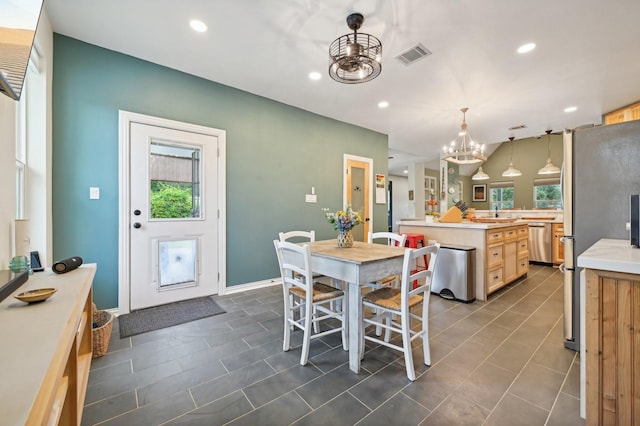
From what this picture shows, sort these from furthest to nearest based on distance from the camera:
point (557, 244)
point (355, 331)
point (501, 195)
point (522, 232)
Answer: point (501, 195) < point (557, 244) < point (522, 232) < point (355, 331)

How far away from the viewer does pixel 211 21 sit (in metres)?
2.35

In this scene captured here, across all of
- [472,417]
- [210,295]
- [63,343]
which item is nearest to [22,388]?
[63,343]

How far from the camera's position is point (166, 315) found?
279cm

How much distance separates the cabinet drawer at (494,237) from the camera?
11.0 feet

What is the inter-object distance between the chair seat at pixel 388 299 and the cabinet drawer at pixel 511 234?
2.51m

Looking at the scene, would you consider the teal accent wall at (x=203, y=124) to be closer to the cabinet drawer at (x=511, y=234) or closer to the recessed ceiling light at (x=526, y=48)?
the cabinet drawer at (x=511, y=234)

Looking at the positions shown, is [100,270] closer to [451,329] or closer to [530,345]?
[451,329]

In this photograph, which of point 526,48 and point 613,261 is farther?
point 526,48

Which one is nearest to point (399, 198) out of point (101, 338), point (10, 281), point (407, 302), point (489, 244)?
point (489, 244)

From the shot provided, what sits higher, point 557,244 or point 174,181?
point 174,181

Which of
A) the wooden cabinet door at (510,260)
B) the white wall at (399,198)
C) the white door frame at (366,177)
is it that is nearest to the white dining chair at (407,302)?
the wooden cabinet door at (510,260)

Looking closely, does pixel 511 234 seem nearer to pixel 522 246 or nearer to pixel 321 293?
pixel 522 246

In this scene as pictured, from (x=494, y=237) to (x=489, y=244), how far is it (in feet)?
0.58

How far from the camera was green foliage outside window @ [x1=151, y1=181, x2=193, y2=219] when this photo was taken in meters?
3.02
